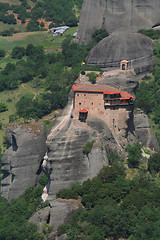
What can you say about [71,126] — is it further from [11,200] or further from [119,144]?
[11,200]

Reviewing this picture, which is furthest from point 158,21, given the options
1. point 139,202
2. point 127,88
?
point 139,202

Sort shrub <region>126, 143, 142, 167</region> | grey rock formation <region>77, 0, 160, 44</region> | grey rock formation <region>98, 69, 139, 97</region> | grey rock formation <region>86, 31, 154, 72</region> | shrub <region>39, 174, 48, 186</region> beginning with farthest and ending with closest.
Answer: grey rock formation <region>77, 0, 160, 44</region>
grey rock formation <region>86, 31, 154, 72</region>
grey rock formation <region>98, 69, 139, 97</region>
shrub <region>39, 174, 48, 186</region>
shrub <region>126, 143, 142, 167</region>

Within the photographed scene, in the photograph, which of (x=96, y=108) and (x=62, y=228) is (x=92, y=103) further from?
(x=62, y=228)

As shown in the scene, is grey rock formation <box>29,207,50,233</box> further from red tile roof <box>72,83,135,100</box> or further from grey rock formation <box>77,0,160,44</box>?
grey rock formation <box>77,0,160,44</box>

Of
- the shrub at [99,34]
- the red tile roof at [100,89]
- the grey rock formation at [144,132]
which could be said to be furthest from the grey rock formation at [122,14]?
the red tile roof at [100,89]

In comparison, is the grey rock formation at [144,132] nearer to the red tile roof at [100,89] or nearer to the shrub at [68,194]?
the red tile roof at [100,89]

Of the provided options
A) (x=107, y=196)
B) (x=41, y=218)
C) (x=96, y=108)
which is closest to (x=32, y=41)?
(x=96, y=108)

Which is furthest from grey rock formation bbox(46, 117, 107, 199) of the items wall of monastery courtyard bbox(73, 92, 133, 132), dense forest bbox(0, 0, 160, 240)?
wall of monastery courtyard bbox(73, 92, 133, 132)
